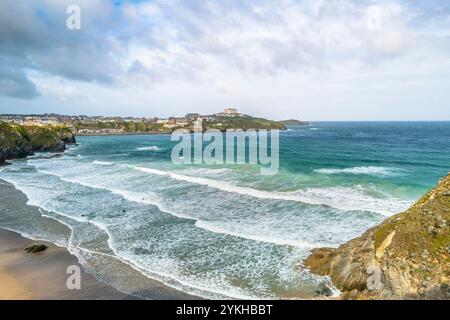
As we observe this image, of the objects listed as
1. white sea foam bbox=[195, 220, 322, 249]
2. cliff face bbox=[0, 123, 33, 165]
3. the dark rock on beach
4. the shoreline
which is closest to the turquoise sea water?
white sea foam bbox=[195, 220, 322, 249]

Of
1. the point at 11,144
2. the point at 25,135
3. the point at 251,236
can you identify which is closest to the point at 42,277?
the point at 251,236

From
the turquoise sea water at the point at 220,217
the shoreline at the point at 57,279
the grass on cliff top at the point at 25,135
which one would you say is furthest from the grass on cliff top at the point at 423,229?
the grass on cliff top at the point at 25,135

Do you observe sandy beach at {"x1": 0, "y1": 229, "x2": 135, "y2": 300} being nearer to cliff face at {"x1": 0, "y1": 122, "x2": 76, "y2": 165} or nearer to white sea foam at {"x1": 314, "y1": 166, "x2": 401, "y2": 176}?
white sea foam at {"x1": 314, "y1": 166, "x2": 401, "y2": 176}

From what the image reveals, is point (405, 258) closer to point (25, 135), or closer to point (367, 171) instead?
point (367, 171)

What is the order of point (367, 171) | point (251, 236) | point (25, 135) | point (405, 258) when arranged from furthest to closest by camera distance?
point (25, 135), point (367, 171), point (251, 236), point (405, 258)
